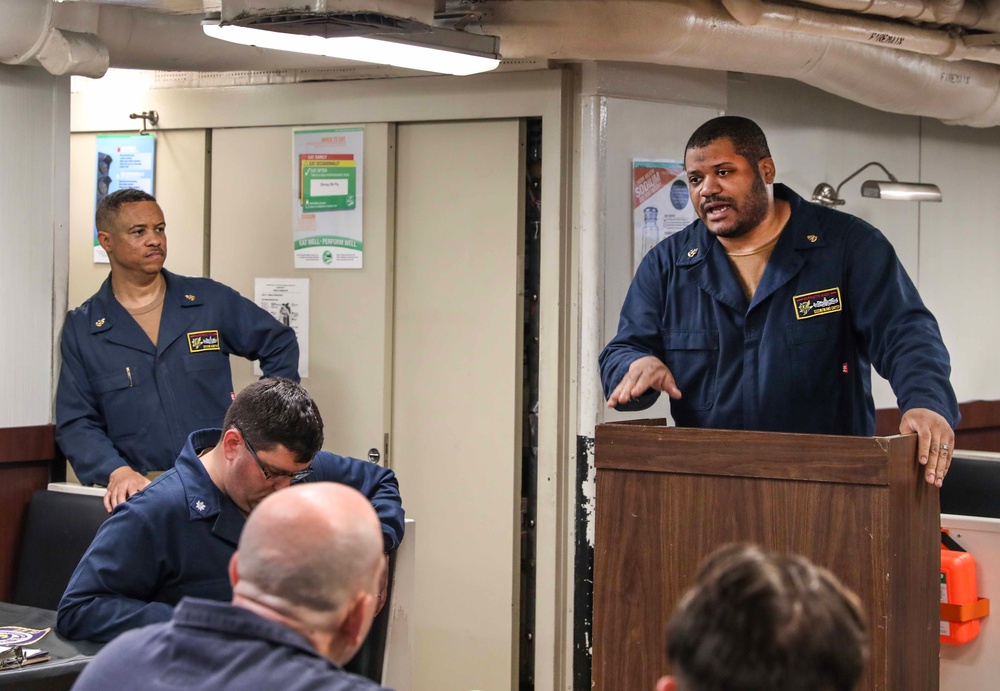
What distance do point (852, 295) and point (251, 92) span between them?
277cm

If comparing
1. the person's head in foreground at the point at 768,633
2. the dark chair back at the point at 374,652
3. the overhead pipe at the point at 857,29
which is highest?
the overhead pipe at the point at 857,29

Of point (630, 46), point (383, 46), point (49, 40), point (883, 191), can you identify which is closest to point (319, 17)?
point (383, 46)

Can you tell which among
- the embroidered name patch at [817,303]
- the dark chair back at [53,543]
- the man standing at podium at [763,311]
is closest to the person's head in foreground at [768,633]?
the man standing at podium at [763,311]

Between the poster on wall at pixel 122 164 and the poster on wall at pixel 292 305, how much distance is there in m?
0.71

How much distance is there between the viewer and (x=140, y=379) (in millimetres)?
3811

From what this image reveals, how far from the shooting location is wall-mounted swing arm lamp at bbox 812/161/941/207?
4.83 m

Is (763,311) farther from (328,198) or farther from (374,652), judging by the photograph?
(328,198)

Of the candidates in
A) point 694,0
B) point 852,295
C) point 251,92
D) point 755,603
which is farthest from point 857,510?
point 251,92

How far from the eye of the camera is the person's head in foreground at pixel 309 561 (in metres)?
1.39

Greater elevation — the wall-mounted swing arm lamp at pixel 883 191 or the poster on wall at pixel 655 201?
the wall-mounted swing arm lamp at pixel 883 191

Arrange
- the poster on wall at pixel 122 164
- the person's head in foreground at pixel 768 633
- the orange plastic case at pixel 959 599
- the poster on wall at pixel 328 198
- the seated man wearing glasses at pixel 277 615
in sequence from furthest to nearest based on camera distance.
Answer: the poster on wall at pixel 122 164
the poster on wall at pixel 328 198
the orange plastic case at pixel 959 599
the seated man wearing glasses at pixel 277 615
the person's head in foreground at pixel 768 633

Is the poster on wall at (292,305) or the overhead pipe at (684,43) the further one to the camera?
the poster on wall at (292,305)

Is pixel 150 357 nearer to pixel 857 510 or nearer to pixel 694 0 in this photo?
pixel 694 0

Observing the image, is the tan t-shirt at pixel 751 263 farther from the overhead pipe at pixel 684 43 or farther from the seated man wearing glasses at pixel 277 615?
the seated man wearing glasses at pixel 277 615
